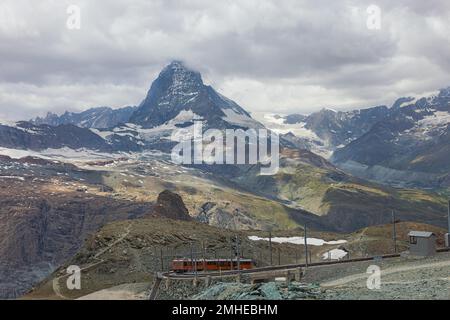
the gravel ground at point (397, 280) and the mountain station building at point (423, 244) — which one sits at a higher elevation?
the mountain station building at point (423, 244)

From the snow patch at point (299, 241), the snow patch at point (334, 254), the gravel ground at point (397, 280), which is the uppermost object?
the snow patch at point (299, 241)

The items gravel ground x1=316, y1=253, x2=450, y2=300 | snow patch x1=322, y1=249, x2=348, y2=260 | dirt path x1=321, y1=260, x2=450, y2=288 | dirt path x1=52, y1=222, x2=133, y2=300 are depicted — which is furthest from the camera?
snow patch x1=322, y1=249, x2=348, y2=260

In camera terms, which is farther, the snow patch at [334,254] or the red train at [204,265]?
the snow patch at [334,254]

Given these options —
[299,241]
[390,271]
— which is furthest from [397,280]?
[299,241]

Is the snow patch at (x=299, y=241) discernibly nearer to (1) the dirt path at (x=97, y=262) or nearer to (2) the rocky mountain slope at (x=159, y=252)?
(2) the rocky mountain slope at (x=159, y=252)

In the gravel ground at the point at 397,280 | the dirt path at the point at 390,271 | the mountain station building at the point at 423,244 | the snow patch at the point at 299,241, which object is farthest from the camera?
the snow patch at the point at 299,241

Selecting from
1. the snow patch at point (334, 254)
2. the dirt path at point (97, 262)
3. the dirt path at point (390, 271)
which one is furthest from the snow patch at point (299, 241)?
the dirt path at point (390, 271)

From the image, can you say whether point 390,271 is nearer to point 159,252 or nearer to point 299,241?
point 159,252

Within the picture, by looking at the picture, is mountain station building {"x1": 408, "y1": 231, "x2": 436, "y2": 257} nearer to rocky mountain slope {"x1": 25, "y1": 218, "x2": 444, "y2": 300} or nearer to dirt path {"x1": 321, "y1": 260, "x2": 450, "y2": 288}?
rocky mountain slope {"x1": 25, "y1": 218, "x2": 444, "y2": 300}

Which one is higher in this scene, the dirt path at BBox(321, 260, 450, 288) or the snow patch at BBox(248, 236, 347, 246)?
the snow patch at BBox(248, 236, 347, 246)

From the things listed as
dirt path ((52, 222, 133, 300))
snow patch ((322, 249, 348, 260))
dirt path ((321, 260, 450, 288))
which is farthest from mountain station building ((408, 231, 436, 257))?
snow patch ((322, 249, 348, 260))

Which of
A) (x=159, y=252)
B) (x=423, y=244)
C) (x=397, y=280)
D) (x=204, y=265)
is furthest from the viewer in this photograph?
(x=159, y=252)
